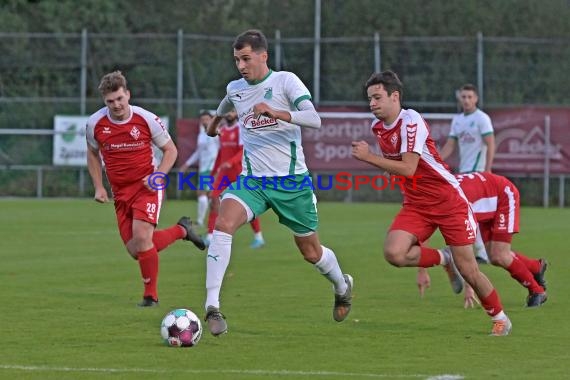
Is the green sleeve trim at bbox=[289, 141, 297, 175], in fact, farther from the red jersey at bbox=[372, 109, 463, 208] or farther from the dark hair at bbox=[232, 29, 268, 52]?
the dark hair at bbox=[232, 29, 268, 52]

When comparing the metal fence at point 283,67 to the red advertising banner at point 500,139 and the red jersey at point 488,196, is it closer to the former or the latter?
the red advertising banner at point 500,139

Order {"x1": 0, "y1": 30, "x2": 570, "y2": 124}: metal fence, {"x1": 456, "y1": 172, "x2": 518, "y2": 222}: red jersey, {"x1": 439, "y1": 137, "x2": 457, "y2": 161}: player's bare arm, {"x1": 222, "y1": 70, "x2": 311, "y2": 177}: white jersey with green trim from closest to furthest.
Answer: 1. {"x1": 222, "y1": 70, "x2": 311, "y2": 177}: white jersey with green trim
2. {"x1": 456, "y1": 172, "x2": 518, "y2": 222}: red jersey
3. {"x1": 439, "y1": 137, "x2": 457, "y2": 161}: player's bare arm
4. {"x1": 0, "y1": 30, "x2": 570, "y2": 124}: metal fence

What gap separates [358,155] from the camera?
8703 mm

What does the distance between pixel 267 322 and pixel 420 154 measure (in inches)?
75.5

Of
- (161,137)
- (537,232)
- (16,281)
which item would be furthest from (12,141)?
(161,137)

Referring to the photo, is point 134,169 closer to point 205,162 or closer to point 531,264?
point 531,264

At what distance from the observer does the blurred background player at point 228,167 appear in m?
18.5

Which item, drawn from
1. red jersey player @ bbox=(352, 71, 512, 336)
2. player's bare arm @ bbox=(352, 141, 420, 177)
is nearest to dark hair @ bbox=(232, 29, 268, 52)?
red jersey player @ bbox=(352, 71, 512, 336)

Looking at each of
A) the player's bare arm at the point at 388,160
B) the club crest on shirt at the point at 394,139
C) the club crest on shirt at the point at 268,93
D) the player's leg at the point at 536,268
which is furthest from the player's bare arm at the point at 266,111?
the player's leg at the point at 536,268

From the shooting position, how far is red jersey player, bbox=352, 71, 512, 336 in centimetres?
936

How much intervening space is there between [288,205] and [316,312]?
1515mm

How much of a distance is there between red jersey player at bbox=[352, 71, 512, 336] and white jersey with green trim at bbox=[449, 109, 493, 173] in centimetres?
516

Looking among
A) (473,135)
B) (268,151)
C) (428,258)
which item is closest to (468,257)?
(428,258)

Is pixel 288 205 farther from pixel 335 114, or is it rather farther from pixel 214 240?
pixel 335 114
